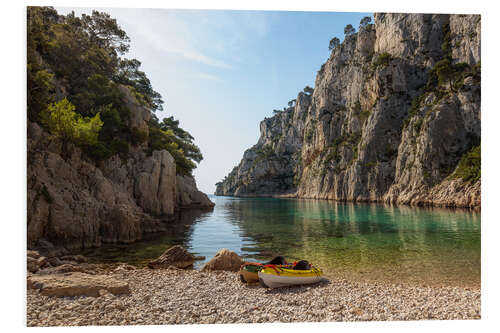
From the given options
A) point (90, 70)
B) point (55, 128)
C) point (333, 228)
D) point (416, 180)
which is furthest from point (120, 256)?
point (416, 180)

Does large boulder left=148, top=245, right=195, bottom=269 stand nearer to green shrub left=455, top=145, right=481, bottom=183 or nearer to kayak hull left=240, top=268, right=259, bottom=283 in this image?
kayak hull left=240, top=268, right=259, bottom=283

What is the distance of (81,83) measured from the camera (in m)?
27.3

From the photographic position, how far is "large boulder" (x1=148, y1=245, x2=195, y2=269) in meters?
12.4

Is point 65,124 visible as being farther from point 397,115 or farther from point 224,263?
point 397,115

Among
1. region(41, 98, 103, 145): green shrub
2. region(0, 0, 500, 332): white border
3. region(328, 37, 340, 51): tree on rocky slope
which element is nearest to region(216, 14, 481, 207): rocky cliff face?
region(328, 37, 340, 51): tree on rocky slope

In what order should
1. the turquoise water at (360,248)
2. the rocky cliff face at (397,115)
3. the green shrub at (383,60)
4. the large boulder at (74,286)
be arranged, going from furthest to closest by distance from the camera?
the green shrub at (383,60) → the rocky cliff face at (397,115) → the turquoise water at (360,248) → the large boulder at (74,286)

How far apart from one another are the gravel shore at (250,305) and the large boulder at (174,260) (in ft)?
12.3

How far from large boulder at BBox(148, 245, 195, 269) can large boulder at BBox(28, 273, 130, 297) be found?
4.89 metres

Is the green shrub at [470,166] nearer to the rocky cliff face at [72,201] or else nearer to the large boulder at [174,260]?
the rocky cliff face at [72,201]

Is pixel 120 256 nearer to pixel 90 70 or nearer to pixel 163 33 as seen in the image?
pixel 163 33

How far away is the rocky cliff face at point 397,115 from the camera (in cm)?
4262

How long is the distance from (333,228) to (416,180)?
30973 millimetres

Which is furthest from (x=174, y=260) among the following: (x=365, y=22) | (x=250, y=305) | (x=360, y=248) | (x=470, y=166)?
(x=365, y=22)

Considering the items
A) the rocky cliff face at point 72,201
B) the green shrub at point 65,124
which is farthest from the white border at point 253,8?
the green shrub at point 65,124
